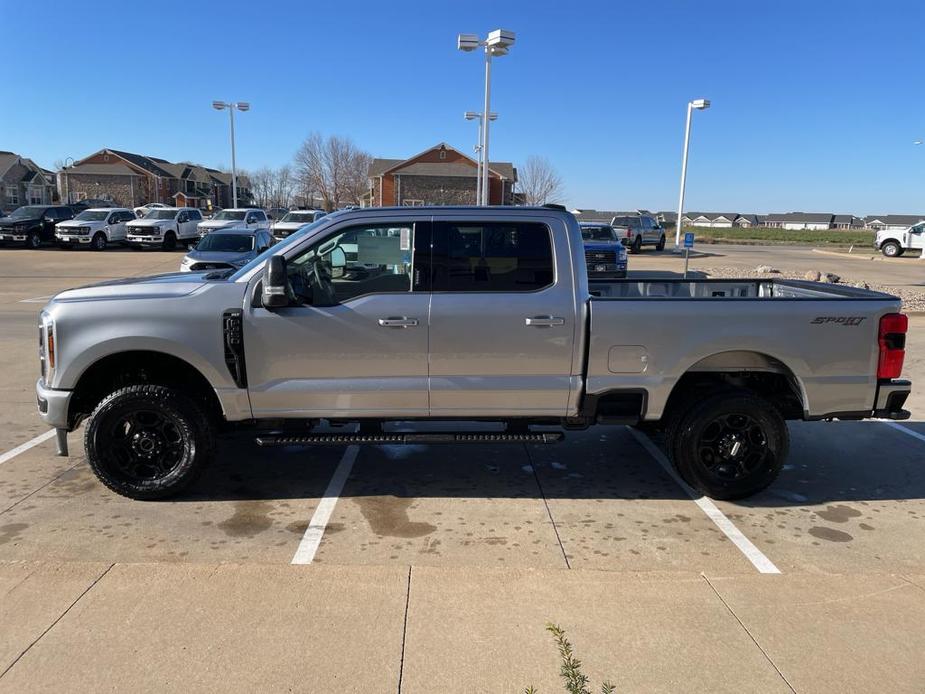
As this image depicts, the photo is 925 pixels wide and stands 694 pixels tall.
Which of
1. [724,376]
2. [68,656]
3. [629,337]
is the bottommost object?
[68,656]

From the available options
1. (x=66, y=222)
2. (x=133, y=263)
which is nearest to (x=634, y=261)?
(x=133, y=263)

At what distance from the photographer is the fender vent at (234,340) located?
14.1 ft

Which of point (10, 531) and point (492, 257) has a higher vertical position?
point (492, 257)

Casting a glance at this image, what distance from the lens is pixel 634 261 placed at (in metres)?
A: 29.8

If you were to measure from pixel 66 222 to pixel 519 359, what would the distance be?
30734mm

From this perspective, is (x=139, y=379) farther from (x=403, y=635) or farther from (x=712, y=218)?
(x=712, y=218)

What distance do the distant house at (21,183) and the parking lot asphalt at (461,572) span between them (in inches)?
3319

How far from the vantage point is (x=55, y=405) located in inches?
173

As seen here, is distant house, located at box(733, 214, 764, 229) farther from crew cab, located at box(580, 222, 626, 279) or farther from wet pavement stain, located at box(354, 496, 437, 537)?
wet pavement stain, located at box(354, 496, 437, 537)

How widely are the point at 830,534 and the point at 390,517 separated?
279 cm

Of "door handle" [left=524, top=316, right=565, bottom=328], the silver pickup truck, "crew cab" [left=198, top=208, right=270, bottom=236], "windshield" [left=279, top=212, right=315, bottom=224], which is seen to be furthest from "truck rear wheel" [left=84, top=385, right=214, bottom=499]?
"crew cab" [left=198, top=208, right=270, bottom=236]

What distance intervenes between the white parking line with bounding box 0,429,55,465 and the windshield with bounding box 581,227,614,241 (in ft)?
56.8

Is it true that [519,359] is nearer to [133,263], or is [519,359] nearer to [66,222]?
[133,263]

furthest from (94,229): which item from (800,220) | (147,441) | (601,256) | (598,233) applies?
(800,220)
